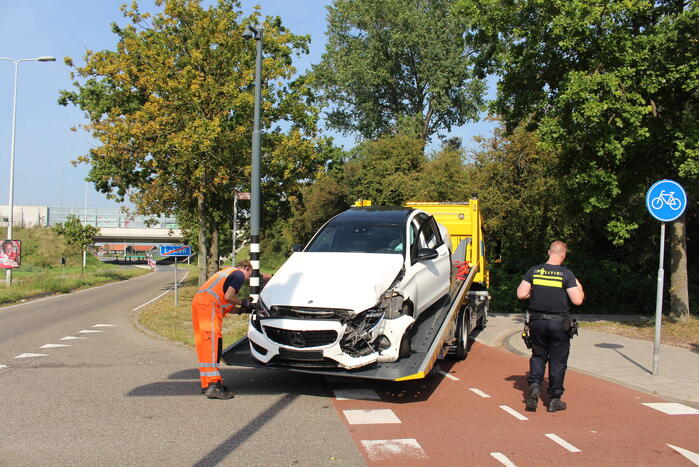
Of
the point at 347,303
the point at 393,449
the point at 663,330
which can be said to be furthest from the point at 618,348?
the point at 393,449

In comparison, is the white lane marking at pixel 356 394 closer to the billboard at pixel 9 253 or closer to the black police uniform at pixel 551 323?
the black police uniform at pixel 551 323

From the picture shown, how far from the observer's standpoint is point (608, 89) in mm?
11945

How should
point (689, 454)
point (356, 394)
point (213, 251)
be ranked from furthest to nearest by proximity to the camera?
point (213, 251) < point (356, 394) < point (689, 454)

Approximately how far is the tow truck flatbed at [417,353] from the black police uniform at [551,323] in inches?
45.9

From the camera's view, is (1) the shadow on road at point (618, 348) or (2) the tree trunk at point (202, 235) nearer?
(1) the shadow on road at point (618, 348)

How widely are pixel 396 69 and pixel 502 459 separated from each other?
1460 inches

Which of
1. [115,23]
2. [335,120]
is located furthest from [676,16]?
[335,120]

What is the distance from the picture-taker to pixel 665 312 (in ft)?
59.1

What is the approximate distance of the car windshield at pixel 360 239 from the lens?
8.06m

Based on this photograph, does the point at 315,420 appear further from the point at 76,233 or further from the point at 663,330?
the point at 76,233

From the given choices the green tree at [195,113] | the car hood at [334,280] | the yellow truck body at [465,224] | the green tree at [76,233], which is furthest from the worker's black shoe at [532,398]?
the green tree at [76,233]

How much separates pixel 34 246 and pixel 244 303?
62.8 m

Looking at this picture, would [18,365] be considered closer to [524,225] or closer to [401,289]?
[401,289]

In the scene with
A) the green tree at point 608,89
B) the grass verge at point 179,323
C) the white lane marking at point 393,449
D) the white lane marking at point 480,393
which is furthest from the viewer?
the grass verge at point 179,323
